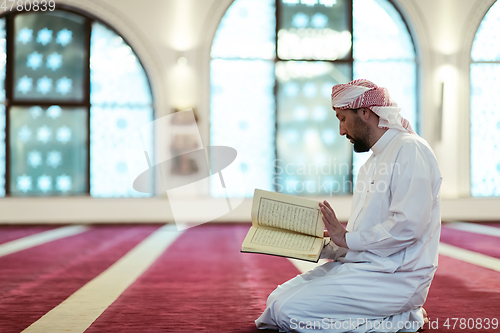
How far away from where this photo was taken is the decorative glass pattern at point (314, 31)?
7691mm

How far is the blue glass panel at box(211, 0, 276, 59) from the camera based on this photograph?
25.0ft

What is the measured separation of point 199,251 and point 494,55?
20.3 feet

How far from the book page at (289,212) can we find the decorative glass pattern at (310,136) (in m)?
5.80

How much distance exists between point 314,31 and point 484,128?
3.27 m

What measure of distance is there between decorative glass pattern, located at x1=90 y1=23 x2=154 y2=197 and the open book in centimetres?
602

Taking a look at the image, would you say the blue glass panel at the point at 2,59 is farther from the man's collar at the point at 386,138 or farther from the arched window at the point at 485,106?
the arched window at the point at 485,106

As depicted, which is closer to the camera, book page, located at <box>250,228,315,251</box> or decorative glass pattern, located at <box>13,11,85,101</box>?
book page, located at <box>250,228,315,251</box>

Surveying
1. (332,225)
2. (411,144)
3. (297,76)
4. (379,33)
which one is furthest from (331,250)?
(379,33)

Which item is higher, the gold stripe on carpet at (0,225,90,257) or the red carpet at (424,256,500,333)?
the red carpet at (424,256,500,333)

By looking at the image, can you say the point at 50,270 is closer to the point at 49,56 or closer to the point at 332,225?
the point at 332,225

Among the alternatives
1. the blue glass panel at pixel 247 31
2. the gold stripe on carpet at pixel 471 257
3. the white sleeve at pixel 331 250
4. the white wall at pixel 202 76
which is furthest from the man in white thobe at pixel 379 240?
the blue glass panel at pixel 247 31

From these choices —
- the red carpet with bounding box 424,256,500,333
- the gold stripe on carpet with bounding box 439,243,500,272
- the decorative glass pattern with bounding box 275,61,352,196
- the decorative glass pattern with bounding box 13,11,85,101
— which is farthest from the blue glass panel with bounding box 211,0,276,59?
the red carpet with bounding box 424,256,500,333

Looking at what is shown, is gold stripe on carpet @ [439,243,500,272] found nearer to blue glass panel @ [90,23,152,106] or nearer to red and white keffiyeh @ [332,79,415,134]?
red and white keffiyeh @ [332,79,415,134]

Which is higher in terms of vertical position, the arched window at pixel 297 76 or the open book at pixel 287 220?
the arched window at pixel 297 76
